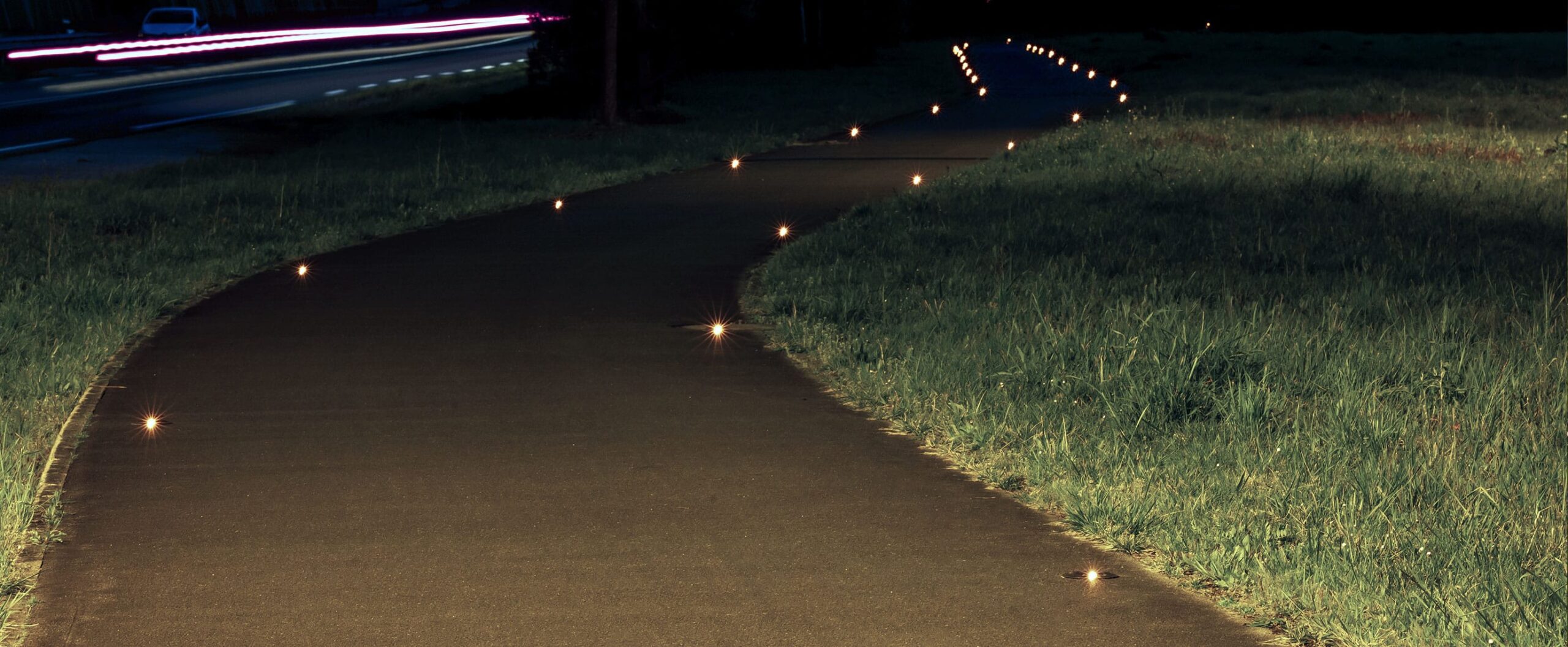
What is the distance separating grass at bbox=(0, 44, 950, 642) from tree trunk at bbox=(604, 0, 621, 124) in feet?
1.62

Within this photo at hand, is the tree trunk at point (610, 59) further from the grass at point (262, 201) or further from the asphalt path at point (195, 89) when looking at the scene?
the asphalt path at point (195, 89)

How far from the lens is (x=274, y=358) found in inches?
343

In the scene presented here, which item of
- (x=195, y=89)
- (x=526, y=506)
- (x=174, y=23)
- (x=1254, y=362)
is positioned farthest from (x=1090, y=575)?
(x=174, y=23)

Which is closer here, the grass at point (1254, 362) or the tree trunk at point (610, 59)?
the grass at point (1254, 362)

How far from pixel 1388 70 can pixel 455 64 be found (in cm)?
2840

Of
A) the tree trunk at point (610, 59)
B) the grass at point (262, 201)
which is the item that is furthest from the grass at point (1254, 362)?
the tree trunk at point (610, 59)

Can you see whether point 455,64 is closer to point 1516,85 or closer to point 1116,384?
point 1516,85

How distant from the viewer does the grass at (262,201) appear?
8203 millimetres

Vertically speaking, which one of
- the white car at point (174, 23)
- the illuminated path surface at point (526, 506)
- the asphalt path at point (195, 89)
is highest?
the illuminated path surface at point (526, 506)

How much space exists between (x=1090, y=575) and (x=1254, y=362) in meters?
3.31

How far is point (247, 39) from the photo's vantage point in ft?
174

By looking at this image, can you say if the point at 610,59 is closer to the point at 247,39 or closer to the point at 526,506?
the point at 526,506

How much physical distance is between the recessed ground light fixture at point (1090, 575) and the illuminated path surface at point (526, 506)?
0.20 feet

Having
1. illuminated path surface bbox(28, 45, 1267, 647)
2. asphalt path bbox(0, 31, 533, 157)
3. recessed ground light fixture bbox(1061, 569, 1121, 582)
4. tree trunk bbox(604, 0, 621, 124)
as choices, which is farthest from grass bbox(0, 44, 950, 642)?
recessed ground light fixture bbox(1061, 569, 1121, 582)
